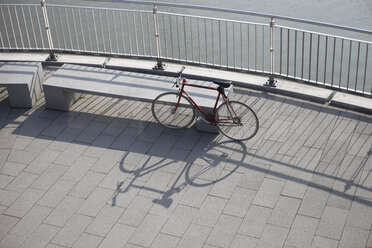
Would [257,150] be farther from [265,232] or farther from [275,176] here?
[265,232]

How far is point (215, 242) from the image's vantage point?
6.74 metres

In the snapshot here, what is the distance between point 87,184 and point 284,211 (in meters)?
2.70

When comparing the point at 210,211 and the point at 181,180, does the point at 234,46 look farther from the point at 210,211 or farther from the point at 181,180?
the point at 210,211

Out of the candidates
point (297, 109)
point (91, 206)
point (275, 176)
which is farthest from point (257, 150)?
point (91, 206)

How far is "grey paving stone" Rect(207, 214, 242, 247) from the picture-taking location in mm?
6746

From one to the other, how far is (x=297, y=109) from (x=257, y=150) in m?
1.35

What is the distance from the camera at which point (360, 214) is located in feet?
23.0

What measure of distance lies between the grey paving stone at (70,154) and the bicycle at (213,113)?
126 centimetres

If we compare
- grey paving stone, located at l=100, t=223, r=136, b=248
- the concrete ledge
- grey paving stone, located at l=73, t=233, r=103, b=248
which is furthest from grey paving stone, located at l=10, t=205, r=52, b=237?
the concrete ledge

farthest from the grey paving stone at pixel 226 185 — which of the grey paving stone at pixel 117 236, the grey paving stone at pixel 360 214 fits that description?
the grey paving stone at pixel 360 214

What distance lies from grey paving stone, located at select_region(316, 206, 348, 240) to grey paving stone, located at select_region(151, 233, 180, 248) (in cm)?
170

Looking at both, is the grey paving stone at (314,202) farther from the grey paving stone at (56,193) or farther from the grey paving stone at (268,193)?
the grey paving stone at (56,193)

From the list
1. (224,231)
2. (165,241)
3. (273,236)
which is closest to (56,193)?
(165,241)

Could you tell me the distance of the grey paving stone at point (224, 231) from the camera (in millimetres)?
6746
